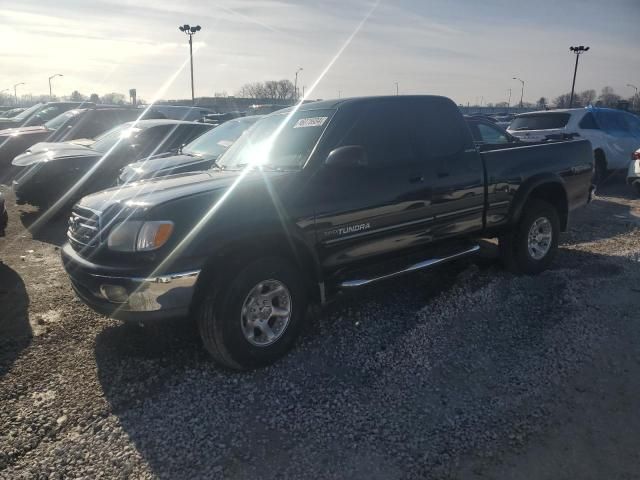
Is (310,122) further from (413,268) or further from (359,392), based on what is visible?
(359,392)

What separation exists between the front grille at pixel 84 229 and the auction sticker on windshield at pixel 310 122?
186 cm

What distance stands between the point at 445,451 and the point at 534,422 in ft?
2.16

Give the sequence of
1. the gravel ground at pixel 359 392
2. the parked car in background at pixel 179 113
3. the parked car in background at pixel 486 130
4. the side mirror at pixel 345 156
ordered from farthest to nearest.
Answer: the parked car in background at pixel 179 113
the parked car in background at pixel 486 130
the side mirror at pixel 345 156
the gravel ground at pixel 359 392

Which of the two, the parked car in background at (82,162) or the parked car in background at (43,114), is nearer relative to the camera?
the parked car in background at (82,162)

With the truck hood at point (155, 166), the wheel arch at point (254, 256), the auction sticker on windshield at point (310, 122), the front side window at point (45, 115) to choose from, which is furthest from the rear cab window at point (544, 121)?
the front side window at point (45, 115)

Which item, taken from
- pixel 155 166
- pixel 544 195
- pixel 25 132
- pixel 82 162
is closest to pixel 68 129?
pixel 25 132

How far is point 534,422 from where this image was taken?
3.06 metres

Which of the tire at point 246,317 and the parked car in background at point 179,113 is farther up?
the parked car in background at point 179,113

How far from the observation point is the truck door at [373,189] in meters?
3.92

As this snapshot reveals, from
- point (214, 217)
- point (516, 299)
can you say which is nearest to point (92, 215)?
point (214, 217)

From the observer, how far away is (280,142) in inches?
176

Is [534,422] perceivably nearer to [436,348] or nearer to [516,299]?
[436,348]

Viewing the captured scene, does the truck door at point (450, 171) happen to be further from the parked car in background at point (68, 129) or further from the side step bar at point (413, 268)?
the parked car in background at point (68, 129)

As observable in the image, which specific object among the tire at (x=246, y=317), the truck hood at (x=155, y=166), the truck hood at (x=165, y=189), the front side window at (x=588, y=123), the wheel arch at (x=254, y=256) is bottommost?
the tire at (x=246, y=317)
